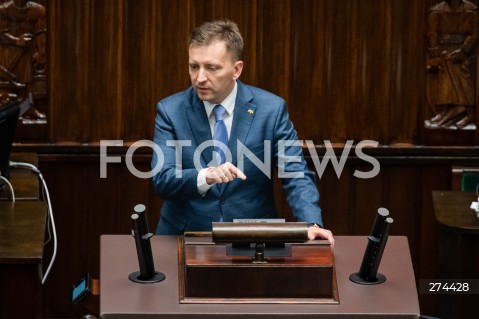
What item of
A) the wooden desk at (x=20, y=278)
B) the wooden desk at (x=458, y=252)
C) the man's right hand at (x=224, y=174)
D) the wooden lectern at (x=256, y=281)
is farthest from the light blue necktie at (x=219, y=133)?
the wooden desk at (x=458, y=252)

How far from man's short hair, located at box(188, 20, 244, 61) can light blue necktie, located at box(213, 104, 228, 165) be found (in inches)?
9.5

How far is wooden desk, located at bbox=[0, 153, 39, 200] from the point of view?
15.4ft

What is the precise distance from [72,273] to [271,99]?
209cm

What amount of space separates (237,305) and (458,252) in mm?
1992

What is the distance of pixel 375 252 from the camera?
3.33 metres

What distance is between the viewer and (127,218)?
596 centimetres

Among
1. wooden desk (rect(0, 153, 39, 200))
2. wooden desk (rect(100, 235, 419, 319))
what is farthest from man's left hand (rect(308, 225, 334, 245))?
wooden desk (rect(0, 153, 39, 200))

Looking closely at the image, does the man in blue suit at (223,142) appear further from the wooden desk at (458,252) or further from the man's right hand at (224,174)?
the wooden desk at (458,252)

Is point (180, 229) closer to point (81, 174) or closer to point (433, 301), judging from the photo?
point (81, 174)

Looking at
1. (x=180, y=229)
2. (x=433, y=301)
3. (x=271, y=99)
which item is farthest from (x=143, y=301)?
(x=433, y=301)

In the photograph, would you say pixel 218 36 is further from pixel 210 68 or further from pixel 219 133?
pixel 219 133

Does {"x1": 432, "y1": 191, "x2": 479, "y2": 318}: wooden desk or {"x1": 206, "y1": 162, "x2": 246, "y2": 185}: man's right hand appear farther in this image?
{"x1": 432, "y1": 191, "x2": 479, "y2": 318}: wooden desk

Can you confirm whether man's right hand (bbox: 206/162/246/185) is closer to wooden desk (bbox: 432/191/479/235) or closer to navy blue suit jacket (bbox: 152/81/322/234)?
navy blue suit jacket (bbox: 152/81/322/234)

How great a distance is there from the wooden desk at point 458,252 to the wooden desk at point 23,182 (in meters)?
1.85
